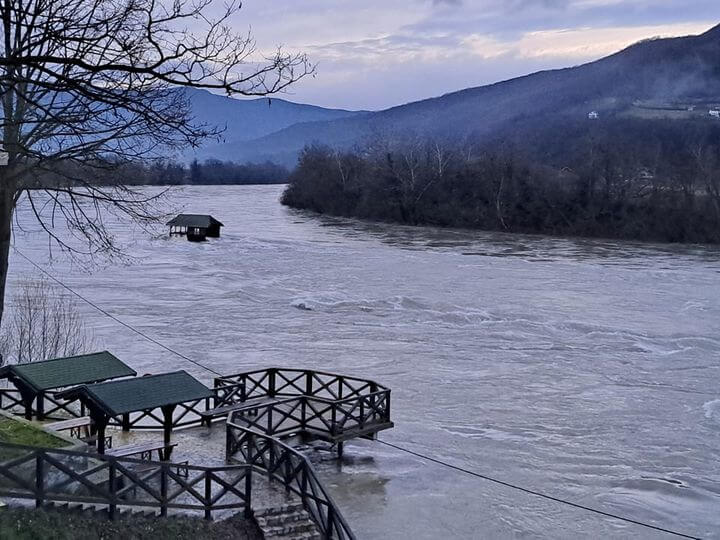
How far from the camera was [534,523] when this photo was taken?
539 inches

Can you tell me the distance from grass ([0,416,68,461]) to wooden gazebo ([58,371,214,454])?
2.45ft

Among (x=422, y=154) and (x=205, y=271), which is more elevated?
(x=422, y=154)

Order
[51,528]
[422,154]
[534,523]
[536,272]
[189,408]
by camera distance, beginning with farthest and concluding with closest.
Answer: [422,154], [536,272], [189,408], [534,523], [51,528]

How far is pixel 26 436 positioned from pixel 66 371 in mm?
2428

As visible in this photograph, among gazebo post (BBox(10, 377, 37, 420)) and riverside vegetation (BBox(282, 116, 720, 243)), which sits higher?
riverside vegetation (BBox(282, 116, 720, 243))

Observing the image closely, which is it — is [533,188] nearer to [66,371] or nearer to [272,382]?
[272,382]

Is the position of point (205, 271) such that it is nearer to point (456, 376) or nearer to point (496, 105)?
point (456, 376)

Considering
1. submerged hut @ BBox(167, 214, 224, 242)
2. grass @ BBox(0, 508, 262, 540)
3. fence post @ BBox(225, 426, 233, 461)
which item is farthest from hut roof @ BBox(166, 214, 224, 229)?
grass @ BBox(0, 508, 262, 540)

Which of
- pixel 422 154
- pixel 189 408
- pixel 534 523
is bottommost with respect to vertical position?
pixel 534 523

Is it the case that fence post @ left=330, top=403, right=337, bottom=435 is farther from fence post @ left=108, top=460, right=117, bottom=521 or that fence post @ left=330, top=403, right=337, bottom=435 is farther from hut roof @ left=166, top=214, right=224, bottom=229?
hut roof @ left=166, top=214, right=224, bottom=229

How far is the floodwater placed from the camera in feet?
47.8

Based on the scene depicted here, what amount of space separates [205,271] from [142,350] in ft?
59.2

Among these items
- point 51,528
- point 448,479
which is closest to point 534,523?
point 448,479

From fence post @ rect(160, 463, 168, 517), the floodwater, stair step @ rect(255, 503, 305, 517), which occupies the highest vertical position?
fence post @ rect(160, 463, 168, 517)
